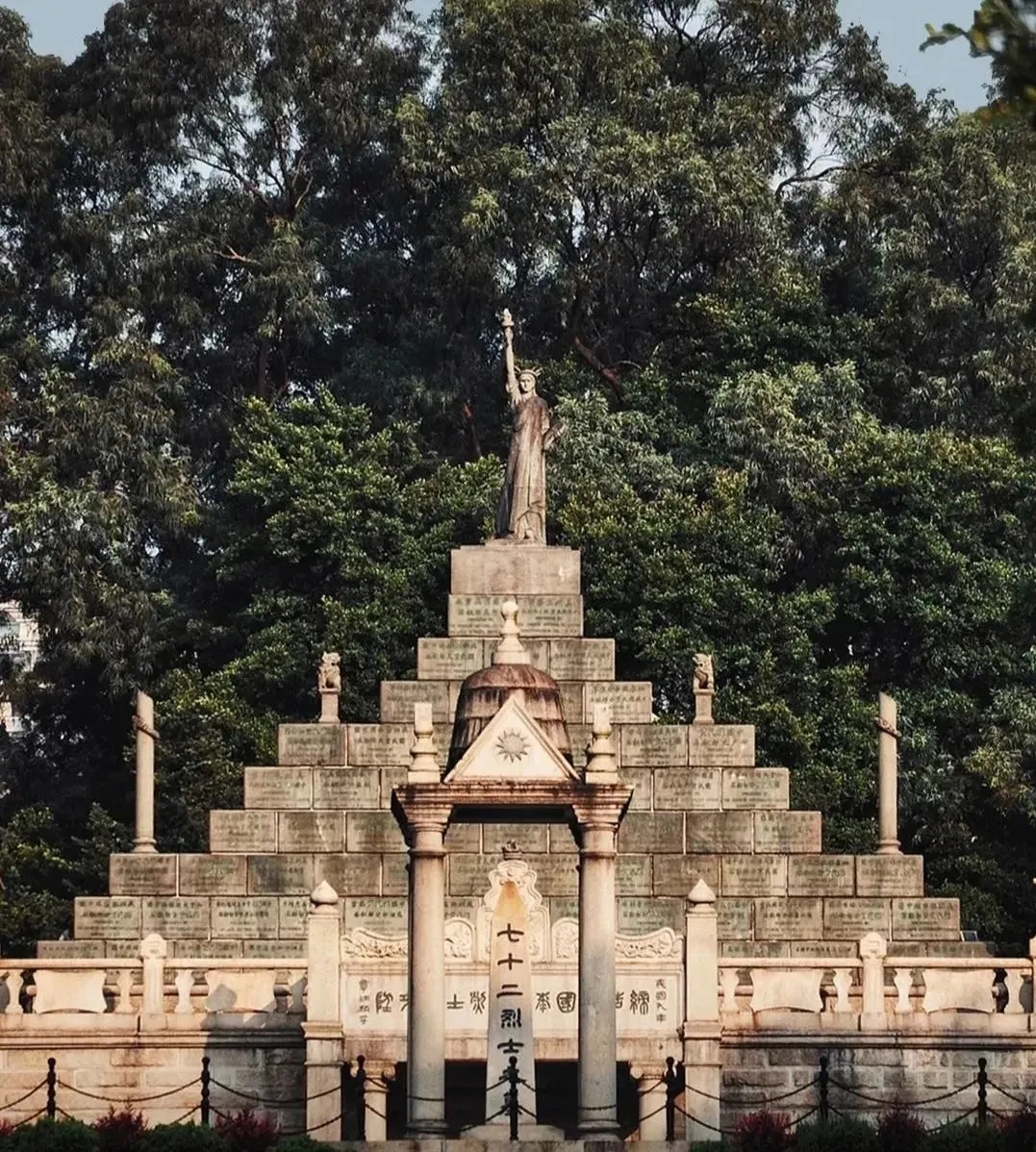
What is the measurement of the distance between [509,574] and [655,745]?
3.97 metres

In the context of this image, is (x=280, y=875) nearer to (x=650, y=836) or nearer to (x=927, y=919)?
(x=650, y=836)

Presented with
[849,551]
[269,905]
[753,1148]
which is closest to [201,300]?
[849,551]

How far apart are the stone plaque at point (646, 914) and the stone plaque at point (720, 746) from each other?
7.80ft

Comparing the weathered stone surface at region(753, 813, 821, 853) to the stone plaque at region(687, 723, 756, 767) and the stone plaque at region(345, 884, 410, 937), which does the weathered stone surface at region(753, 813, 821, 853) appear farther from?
the stone plaque at region(345, 884, 410, 937)

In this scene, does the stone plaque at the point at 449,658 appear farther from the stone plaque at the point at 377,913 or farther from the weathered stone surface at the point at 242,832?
the stone plaque at the point at 377,913

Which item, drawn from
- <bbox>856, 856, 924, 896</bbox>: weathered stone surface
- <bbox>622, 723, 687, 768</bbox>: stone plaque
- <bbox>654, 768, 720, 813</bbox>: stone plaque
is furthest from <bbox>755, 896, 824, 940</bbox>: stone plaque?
<bbox>622, 723, 687, 768</bbox>: stone plaque

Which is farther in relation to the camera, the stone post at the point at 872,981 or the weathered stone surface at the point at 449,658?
the weathered stone surface at the point at 449,658

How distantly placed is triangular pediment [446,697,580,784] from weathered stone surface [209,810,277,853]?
12.0 meters

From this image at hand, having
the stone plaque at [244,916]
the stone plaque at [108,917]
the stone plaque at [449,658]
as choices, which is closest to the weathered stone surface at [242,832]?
the stone plaque at [244,916]

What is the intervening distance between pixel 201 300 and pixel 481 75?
850 cm

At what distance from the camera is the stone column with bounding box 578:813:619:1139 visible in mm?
36156

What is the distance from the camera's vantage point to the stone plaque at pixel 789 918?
48.0 meters

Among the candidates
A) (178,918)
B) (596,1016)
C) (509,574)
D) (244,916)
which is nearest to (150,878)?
(178,918)

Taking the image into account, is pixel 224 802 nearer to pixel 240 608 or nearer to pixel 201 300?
pixel 240 608
